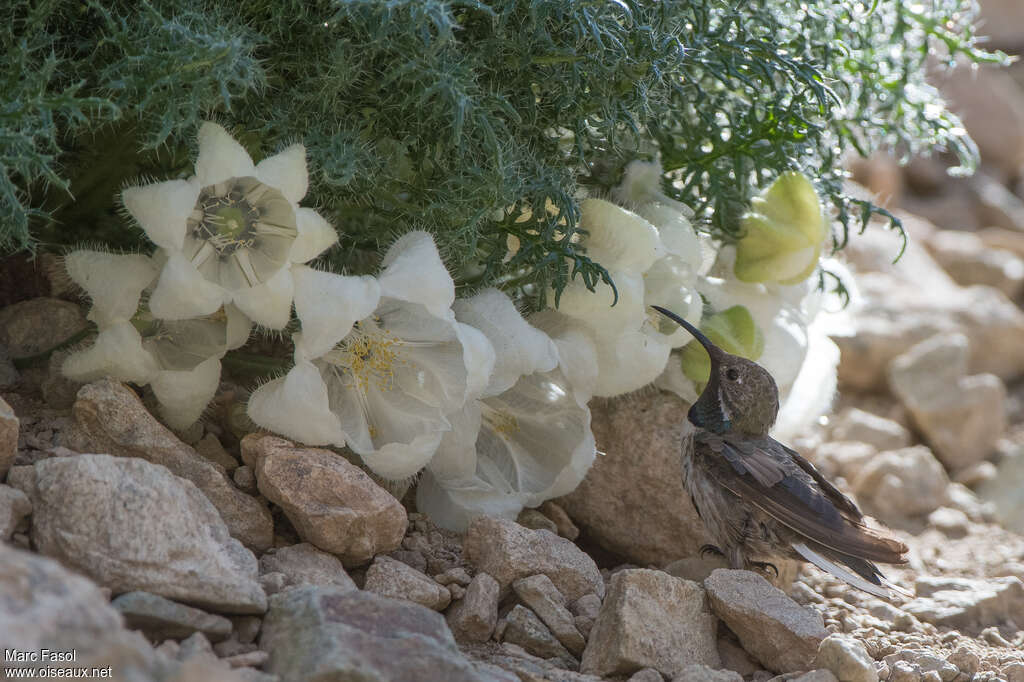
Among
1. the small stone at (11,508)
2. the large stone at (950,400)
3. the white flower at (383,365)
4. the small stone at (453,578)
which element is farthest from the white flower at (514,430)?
the large stone at (950,400)

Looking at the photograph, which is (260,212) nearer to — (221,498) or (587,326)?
(221,498)

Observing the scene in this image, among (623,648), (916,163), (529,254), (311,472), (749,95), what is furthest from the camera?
(916,163)

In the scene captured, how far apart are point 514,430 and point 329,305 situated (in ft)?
2.28

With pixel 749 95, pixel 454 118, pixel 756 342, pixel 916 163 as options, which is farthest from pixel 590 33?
pixel 916 163

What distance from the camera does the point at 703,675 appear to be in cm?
198

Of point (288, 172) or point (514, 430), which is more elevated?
point (288, 172)

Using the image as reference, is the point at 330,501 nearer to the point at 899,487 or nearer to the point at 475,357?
the point at 475,357

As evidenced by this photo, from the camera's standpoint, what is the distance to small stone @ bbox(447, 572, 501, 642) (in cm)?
207

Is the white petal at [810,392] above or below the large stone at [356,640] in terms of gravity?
below

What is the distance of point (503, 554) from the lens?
220 cm

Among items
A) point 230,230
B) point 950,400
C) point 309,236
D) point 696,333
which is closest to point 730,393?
point 696,333

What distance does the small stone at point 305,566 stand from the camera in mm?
1999

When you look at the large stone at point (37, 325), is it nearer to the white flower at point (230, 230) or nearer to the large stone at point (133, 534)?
the white flower at point (230, 230)

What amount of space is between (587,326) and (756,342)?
0.48m
